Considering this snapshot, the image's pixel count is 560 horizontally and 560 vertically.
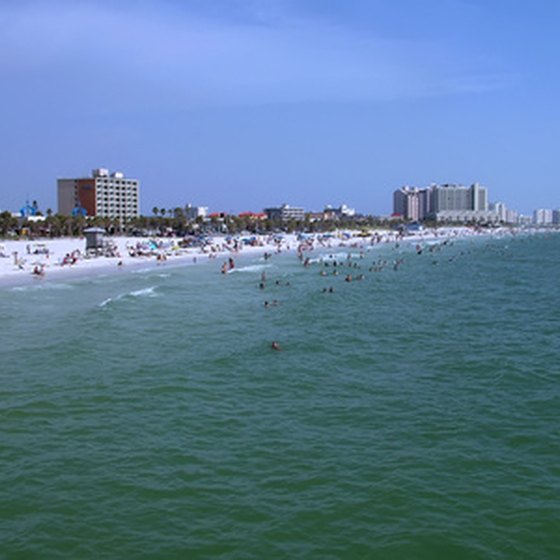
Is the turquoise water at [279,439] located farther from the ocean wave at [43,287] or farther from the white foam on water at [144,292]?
the ocean wave at [43,287]

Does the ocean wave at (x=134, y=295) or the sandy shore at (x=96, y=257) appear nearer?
the ocean wave at (x=134, y=295)

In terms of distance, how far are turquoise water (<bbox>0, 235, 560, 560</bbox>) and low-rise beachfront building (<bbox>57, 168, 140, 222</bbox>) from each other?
366ft

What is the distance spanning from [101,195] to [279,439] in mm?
A: 128255

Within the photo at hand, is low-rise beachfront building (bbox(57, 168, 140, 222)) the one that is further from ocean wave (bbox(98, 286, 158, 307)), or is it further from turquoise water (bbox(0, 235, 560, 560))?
turquoise water (bbox(0, 235, 560, 560))

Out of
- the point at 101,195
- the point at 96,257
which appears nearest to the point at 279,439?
the point at 96,257

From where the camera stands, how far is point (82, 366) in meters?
18.1

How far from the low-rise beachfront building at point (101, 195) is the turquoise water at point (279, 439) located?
111m

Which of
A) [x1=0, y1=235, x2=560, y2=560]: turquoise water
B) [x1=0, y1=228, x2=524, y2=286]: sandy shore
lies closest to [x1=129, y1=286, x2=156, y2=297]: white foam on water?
[x1=0, y1=228, x2=524, y2=286]: sandy shore

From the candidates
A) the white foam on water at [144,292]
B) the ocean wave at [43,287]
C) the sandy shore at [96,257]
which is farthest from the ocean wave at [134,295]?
the sandy shore at [96,257]

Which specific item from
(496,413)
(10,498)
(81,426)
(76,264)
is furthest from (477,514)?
(76,264)

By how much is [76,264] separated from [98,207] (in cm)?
8402

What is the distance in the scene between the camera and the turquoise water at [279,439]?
8.77 m

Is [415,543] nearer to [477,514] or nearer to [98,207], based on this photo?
[477,514]

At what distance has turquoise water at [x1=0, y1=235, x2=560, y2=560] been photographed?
877cm
